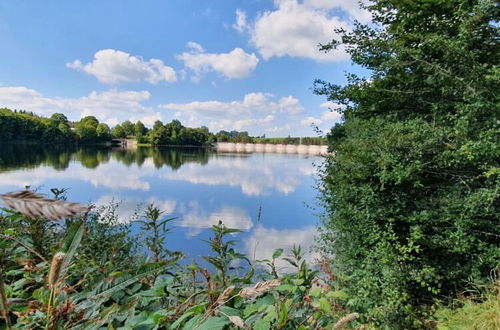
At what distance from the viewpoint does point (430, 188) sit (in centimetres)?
394

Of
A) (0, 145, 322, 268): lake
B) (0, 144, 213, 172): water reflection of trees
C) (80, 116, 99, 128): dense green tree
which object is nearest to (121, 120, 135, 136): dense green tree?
(80, 116, 99, 128): dense green tree

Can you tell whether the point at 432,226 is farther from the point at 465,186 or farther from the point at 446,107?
the point at 446,107

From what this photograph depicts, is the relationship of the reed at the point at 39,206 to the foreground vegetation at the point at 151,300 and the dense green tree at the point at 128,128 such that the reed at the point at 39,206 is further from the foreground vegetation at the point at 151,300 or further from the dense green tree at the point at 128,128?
the dense green tree at the point at 128,128

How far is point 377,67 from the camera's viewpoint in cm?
480

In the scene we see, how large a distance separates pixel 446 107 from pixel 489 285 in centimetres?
236

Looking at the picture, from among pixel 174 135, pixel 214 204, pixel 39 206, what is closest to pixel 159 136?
pixel 174 135

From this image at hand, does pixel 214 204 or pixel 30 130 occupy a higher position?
pixel 30 130

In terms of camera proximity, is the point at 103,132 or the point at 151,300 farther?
the point at 103,132

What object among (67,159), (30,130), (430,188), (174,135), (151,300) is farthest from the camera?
(174,135)

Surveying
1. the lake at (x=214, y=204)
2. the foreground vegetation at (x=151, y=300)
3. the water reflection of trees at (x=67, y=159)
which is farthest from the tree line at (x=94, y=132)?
the foreground vegetation at (x=151, y=300)

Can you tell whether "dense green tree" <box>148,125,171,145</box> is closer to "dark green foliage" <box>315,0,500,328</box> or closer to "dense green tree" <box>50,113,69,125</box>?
"dense green tree" <box>50,113,69,125</box>

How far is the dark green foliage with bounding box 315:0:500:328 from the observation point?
3299mm

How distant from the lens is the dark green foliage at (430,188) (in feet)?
10.8

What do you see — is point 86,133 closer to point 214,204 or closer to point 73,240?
point 214,204
